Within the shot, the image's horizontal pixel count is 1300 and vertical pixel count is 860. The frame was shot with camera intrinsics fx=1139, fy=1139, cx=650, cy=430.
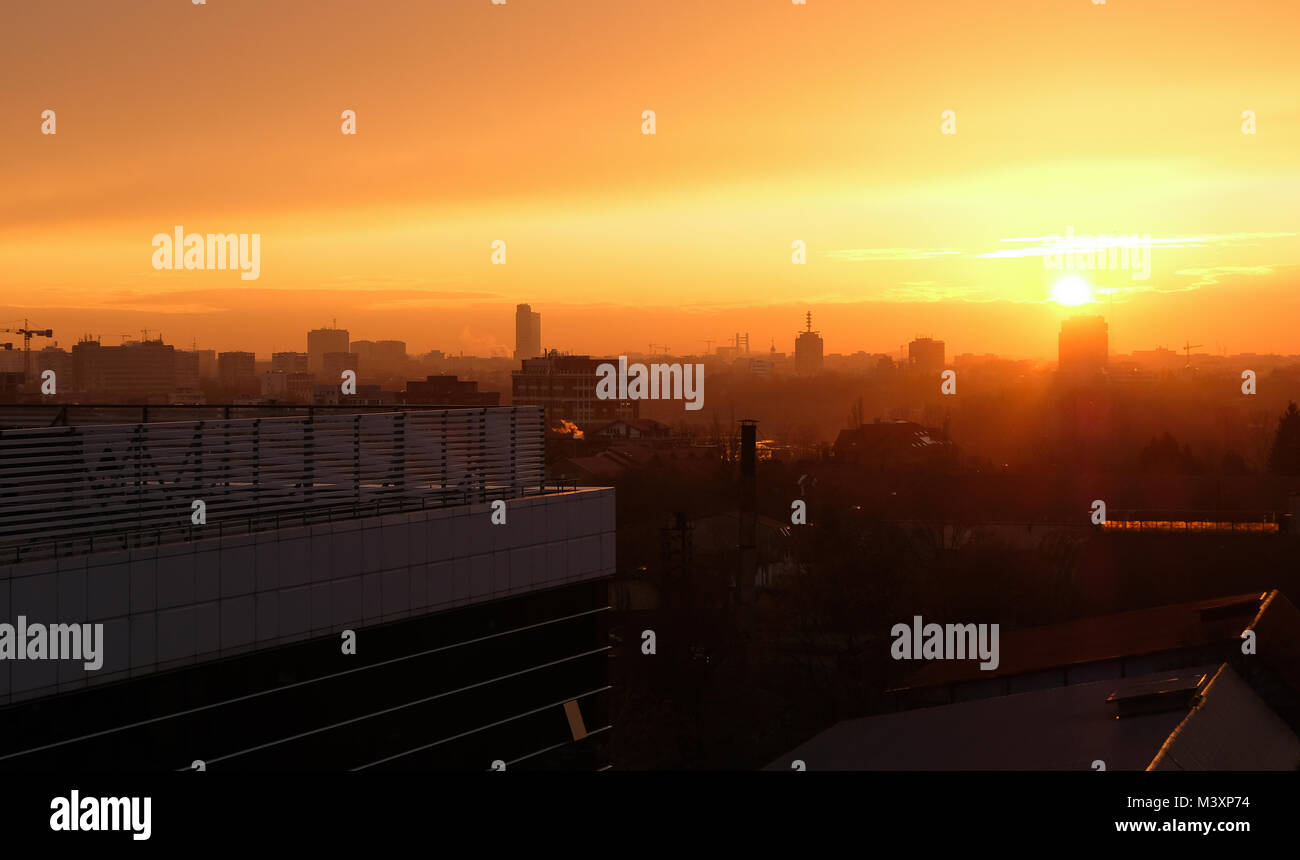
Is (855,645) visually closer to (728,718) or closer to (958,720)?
(728,718)

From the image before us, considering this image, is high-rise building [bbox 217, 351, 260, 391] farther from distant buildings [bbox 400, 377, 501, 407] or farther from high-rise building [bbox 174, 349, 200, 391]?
high-rise building [bbox 174, 349, 200, 391]

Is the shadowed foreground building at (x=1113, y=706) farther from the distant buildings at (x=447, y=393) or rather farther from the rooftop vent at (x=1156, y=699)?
the distant buildings at (x=447, y=393)

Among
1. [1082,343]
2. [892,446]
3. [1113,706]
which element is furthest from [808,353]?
[1113,706]

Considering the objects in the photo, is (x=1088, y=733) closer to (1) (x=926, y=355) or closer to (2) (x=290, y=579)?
(2) (x=290, y=579)
